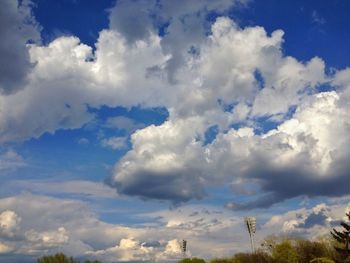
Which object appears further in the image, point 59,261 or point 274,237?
point 274,237

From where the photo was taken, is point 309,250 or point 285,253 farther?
point 285,253

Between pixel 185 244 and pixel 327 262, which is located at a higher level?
pixel 185 244

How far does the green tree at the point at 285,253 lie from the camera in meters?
128

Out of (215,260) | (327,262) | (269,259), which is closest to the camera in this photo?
(327,262)

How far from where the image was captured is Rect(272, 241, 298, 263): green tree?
420 ft

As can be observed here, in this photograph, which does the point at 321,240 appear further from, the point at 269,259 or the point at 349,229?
the point at 349,229

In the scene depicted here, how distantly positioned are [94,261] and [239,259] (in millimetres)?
44759

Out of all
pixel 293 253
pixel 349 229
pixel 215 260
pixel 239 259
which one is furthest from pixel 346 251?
pixel 215 260

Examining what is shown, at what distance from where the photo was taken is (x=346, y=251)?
277ft

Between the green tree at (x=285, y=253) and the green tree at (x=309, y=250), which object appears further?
the green tree at (x=285, y=253)

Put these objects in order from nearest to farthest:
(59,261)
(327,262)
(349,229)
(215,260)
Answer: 1. (349,229)
2. (327,262)
3. (59,261)
4. (215,260)

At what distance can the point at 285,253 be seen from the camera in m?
130

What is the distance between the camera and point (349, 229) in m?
82.2

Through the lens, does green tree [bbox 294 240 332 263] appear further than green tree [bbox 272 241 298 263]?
No
